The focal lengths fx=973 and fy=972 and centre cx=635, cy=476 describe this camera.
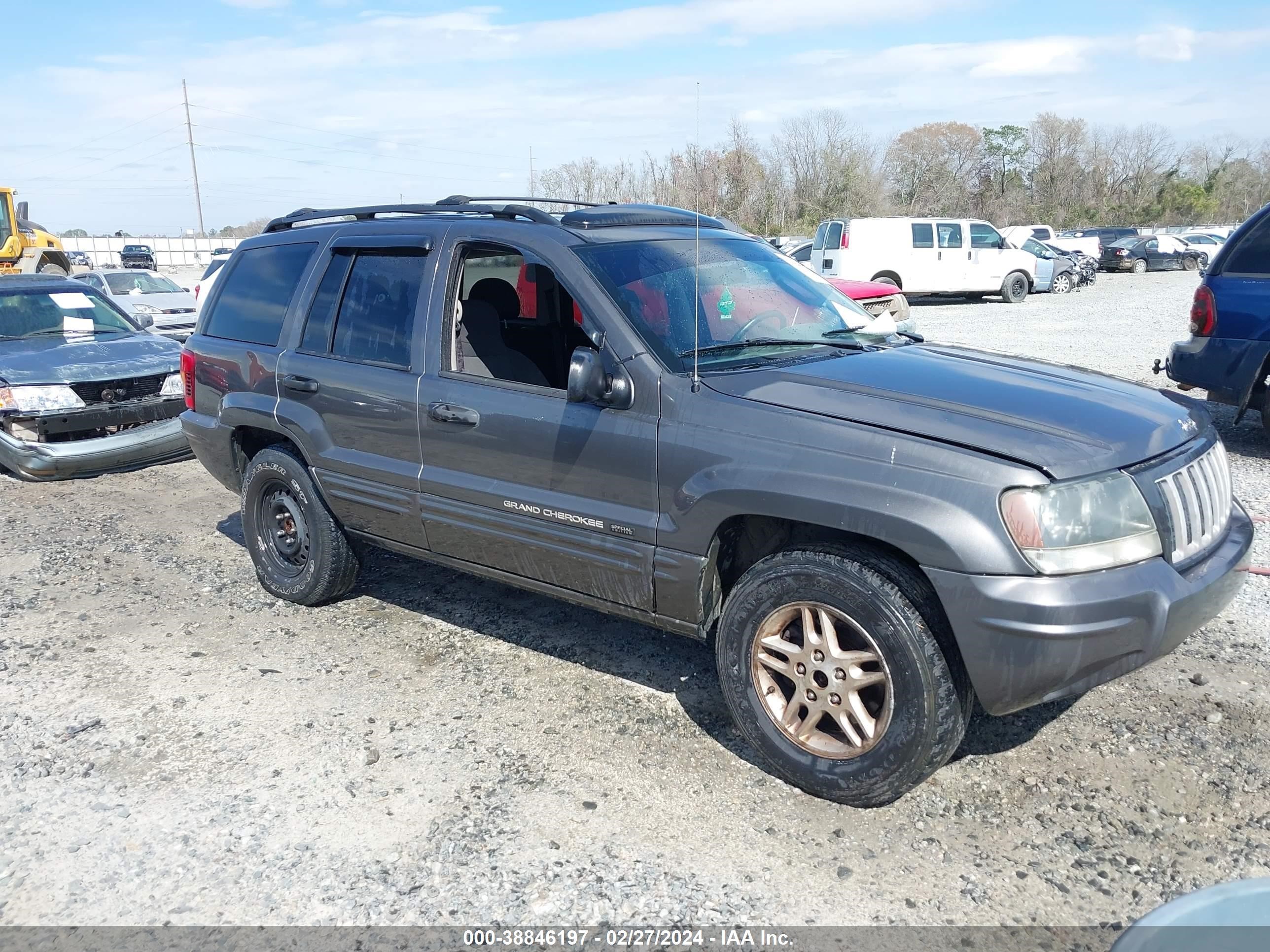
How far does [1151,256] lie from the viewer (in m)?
37.0

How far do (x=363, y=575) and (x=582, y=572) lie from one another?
2.28m

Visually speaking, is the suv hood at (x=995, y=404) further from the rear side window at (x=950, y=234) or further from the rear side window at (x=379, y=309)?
the rear side window at (x=950, y=234)

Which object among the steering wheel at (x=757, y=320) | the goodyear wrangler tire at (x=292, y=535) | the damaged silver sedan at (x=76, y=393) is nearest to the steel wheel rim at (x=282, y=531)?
the goodyear wrangler tire at (x=292, y=535)

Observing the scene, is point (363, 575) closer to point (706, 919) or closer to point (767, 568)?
point (767, 568)

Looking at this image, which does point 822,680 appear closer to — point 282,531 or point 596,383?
point 596,383

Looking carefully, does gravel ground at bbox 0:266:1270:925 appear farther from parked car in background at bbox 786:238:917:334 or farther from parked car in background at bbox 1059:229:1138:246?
parked car in background at bbox 1059:229:1138:246

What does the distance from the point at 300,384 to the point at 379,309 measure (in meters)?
0.59

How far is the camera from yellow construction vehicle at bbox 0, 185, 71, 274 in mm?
17328

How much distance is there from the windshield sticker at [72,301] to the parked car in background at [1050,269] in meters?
22.1

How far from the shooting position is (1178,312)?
1978 cm

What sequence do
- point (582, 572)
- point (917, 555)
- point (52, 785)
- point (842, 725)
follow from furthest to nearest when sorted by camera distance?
point (582, 572)
point (52, 785)
point (842, 725)
point (917, 555)

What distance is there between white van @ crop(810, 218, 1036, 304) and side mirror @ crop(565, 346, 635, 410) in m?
18.7

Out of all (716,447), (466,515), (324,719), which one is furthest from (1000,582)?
(324,719)

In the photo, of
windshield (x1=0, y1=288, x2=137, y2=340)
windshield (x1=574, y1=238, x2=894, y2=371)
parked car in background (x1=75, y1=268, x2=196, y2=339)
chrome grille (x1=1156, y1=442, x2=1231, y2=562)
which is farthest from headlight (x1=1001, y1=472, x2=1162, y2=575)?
parked car in background (x1=75, y1=268, x2=196, y2=339)
